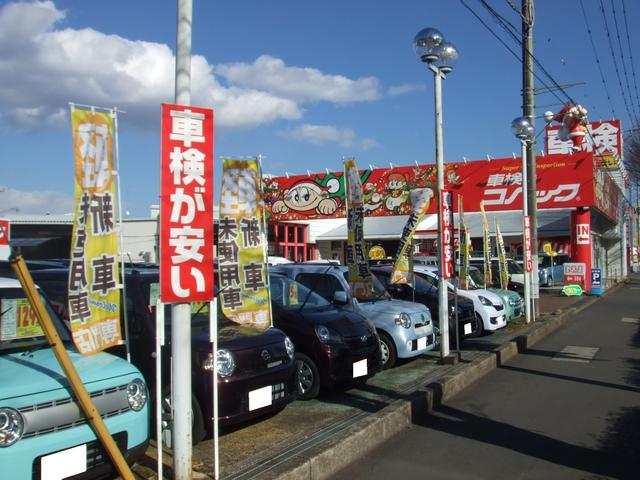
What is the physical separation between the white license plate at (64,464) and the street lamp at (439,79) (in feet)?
20.1

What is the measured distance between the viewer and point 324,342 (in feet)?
21.7

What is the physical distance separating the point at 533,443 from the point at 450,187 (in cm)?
1917

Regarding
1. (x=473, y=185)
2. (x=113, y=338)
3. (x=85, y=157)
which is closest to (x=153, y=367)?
(x=113, y=338)

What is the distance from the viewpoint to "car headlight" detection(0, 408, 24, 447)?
3.26 m

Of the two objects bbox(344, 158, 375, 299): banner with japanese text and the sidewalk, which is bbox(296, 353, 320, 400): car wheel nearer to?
the sidewalk

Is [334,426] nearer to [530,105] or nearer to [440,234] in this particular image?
[440,234]

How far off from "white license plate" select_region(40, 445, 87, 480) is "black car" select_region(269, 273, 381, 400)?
3.35 meters

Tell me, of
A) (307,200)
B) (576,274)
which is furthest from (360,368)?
(576,274)

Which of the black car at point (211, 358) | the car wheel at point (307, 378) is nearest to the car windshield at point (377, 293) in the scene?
the car wheel at point (307, 378)

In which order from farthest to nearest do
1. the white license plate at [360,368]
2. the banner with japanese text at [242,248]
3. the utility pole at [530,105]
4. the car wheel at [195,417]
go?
the utility pole at [530,105], the white license plate at [360,368], the banner with japanese text at [242,248], the car wheel at [195,417]

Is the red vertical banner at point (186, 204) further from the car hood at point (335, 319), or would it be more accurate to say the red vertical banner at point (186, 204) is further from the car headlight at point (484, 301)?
the car headlight at point (484, 301)

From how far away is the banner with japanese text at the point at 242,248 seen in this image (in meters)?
5.52

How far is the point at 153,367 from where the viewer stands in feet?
16.5

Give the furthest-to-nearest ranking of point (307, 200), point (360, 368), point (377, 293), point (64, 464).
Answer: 1. point (307, 200)
2. point (377, 293)
3. point (360, 368)
4. point (64, 464)
